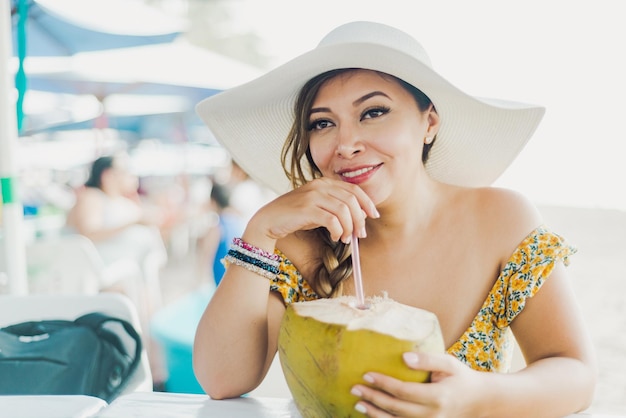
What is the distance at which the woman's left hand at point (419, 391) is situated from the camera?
746 mm

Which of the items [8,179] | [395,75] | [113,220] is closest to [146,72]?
[113,220]

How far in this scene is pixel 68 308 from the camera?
153 centimetres

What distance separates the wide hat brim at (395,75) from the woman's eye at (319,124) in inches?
4.0

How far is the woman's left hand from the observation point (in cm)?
75

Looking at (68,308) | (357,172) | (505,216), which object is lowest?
(68,308)

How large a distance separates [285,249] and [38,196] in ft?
21.6

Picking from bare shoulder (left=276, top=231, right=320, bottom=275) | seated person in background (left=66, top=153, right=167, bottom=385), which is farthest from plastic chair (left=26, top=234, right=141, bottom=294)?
bare shoulder (left=276, top=231, right=320, bottom=275)

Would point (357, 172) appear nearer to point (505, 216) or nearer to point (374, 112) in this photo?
point (374, 112)

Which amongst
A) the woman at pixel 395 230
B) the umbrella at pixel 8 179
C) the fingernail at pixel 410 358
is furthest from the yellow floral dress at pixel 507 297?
the umbrella at pixel 8 179

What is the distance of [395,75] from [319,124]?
19 cm

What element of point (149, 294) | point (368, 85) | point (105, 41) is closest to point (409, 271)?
point (368, 85)

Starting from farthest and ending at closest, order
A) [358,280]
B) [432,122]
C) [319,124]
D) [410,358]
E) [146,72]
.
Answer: [146,72] < [432,122] < [319,124] < [358,280] < [410,358]

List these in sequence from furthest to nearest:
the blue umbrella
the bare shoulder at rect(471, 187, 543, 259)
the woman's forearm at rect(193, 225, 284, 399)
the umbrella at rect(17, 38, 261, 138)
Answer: the umbrella at rect(17, 38, 261, 138), the blue umbrella, the bare shoulder at rect(471, 187, 543, 259), the woman's forearm at rect(193, 225, 284, 399)

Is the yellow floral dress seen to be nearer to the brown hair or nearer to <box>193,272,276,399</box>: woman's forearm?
the brown hair
